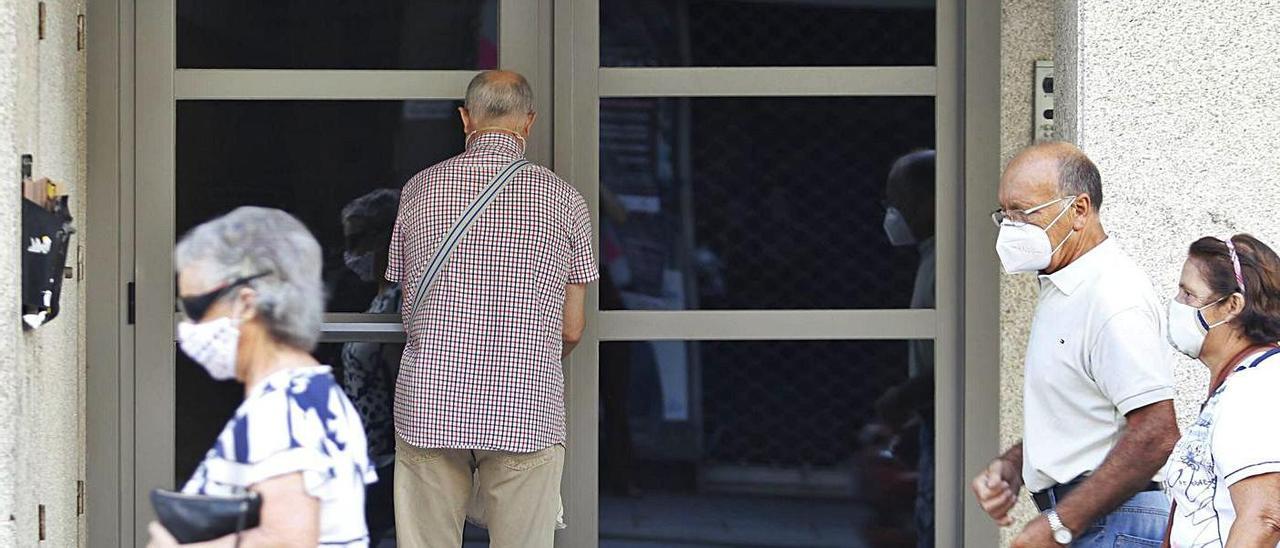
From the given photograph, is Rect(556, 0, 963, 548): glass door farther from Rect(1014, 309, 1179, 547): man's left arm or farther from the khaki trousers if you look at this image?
Rect(1014, 309, 1179, 547): man's left arm

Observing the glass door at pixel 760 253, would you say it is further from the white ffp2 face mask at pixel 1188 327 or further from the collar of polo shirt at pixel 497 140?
the white ffp2 face mask at pixel 1188 327

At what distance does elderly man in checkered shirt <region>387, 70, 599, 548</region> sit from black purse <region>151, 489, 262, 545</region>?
193 centimetres

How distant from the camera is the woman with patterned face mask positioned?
309 centimetres

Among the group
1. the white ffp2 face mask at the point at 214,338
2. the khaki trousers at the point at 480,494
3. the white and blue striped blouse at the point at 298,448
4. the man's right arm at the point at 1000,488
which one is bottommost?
the khaki trousers at the point at 480,494

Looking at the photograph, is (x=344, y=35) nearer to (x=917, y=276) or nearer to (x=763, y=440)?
(x=763, y=440)

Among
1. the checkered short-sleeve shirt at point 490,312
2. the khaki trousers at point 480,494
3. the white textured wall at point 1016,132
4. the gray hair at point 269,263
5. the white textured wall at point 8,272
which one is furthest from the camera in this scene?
the white textured wall at point 1016,132

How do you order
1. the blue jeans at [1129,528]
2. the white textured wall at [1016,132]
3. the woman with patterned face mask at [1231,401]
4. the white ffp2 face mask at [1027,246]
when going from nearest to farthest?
the woman with patterned face mask at [1231,401]
the blue jeans at [1129,528]
the white ffp2 face mask at [1027,246]
the white textured wall at [1016,132]

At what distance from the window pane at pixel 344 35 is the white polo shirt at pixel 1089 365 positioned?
2.37 m

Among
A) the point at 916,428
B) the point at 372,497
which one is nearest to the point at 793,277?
the point at 916,428

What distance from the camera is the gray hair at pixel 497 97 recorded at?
15.8 feet

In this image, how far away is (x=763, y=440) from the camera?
5.43 meters

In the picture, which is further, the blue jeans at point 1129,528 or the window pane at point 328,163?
the window pane at point 328,163

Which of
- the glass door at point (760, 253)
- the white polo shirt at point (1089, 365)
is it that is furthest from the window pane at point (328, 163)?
the white polo shirt at point (1089, 365)

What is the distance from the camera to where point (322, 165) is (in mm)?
5395
